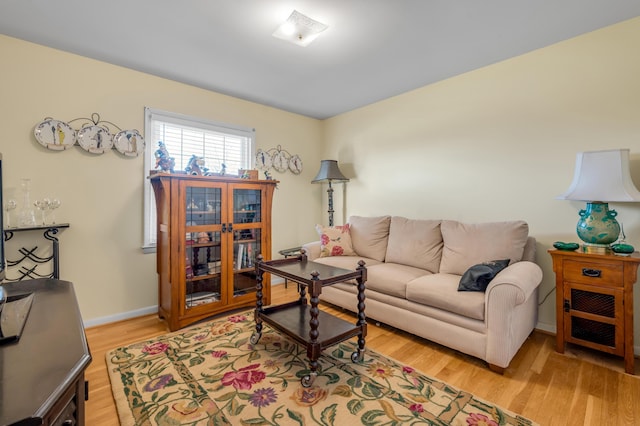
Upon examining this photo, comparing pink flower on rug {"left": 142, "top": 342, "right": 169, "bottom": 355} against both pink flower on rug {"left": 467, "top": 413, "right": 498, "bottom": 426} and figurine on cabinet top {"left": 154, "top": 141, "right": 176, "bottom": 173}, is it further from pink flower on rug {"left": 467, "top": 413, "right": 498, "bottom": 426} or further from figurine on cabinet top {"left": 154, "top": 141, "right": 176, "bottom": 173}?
pink flower on rug {"left": 467, "top": 413, "right": 498, "bottom": 426}

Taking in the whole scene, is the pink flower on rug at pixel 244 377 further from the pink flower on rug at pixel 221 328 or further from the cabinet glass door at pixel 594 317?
the cabinet glass door at pixel 594 317

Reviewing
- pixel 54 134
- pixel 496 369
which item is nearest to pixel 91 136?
pixel 54 134

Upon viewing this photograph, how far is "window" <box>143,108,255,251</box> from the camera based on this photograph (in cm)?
297

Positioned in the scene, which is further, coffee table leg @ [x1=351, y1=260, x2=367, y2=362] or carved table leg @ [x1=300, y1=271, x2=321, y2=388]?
coffee table leg @ [x1=351, y1=260, x2=367, y2=362]

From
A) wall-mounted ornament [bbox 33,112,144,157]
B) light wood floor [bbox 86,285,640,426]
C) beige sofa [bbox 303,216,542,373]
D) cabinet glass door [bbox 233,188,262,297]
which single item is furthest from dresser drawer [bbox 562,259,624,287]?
wall-mounted ornament [bbox 33,112,144,157]

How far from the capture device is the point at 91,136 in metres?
2.64

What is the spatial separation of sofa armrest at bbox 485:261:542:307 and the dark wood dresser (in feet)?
6.94

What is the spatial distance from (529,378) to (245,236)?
257cm

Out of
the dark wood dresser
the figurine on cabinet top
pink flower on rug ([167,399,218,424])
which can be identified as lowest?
pink flower on rug ([167,399,218,424])

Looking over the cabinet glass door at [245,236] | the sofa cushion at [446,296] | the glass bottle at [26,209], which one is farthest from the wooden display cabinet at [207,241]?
the sofa cushion at [446,296]

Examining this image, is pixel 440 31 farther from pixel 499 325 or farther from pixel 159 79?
pixel 159 79

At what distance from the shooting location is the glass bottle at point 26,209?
2.34m

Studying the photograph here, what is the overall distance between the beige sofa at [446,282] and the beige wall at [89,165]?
1.89 metres

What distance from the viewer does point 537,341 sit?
94.3 inches
